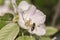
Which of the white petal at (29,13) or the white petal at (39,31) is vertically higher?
the white petal at (29,13)

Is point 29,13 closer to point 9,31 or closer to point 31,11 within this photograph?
point 31,11

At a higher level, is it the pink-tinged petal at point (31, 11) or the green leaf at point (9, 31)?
the pink-tinged petal at point (31, 11)

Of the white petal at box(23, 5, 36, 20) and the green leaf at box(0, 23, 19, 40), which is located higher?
the white petal at box(23, 5, 36, 20)

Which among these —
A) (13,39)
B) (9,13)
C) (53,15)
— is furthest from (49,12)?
(13,39)

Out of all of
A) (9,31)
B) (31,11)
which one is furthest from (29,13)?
(9,31)

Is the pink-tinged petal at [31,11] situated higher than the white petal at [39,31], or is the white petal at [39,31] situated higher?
the pink-tinged petal at [31,11]

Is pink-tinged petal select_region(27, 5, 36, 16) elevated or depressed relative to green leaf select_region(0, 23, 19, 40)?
elevated

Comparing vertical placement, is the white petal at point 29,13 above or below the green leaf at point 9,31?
above

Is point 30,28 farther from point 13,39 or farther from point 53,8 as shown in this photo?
point 53,8
